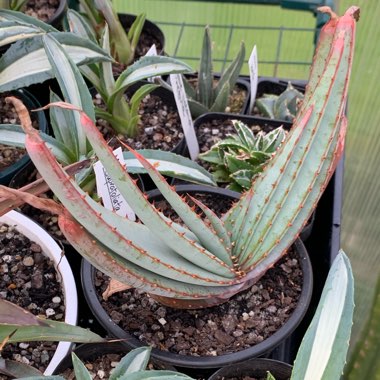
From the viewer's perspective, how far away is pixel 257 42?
166cm

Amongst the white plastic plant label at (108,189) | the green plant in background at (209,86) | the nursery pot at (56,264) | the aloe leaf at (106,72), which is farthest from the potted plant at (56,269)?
the green plant in background at (209,86)

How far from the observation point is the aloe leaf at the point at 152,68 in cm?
93

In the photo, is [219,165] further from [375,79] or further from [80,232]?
[80,232]

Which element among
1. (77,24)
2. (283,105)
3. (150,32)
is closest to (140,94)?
(77,24)

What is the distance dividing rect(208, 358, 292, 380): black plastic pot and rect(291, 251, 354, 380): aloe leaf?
0.16 metres

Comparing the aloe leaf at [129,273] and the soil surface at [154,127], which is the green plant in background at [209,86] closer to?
the soil surface at [154,127]

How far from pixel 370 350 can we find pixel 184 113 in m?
0.50

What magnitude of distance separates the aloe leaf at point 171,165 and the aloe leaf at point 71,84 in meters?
0.08

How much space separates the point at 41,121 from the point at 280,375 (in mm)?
616

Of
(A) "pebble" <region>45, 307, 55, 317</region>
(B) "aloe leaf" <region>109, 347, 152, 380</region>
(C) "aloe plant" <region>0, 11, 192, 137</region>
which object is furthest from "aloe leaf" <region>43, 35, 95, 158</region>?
(B) "aloe leaf" <region>109, 347, 152, 380</region>

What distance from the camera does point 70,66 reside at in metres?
0.85

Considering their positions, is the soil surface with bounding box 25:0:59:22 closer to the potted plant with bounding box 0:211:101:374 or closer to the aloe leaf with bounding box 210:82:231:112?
the aloe leaf with bounding box 210:82:231:112

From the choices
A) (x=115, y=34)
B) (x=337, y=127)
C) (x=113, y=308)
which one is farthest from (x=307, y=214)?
(x=115, y=34)

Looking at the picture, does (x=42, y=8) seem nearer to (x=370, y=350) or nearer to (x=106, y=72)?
(x=106, y=72)
